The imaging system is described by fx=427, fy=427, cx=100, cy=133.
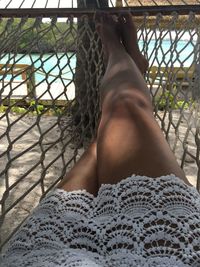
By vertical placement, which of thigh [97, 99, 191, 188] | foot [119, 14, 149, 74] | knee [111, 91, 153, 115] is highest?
foot [119, 14, 149, 74]

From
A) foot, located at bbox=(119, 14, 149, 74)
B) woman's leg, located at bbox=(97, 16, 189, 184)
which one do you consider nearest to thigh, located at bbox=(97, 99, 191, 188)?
woman's leg, located at bbox=(97, 16, 189, 184)

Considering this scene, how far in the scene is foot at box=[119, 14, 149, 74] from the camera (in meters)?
1.13

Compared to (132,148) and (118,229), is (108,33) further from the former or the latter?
(118,229)

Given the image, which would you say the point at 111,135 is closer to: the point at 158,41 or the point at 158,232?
the point at 158,232

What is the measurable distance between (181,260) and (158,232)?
4cm

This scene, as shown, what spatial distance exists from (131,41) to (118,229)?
760 millimetres

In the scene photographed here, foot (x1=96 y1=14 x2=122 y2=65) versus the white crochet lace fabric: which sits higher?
foot (x1=96 y1=14 x2=122 y2=65)

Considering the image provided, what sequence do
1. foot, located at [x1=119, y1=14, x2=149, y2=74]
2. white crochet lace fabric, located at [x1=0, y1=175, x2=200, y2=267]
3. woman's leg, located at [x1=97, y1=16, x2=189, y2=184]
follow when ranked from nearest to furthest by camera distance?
white crochet lace fabric, located at [x1=0, y1=175, x2=200, y2=267] < woman's leg, located at [x1=97, y1=16, x2=189, y2=184] < foot, located at [x1=119, y1=14, x2=149, y2=74]

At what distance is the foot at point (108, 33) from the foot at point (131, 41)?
0.07 ft

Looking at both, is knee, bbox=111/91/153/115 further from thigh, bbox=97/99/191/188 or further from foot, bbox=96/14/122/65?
foot, bbox=96/14/122/65

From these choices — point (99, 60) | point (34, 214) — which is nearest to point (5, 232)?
point (99, 60)

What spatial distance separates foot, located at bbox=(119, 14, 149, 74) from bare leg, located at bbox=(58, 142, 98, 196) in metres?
0.49

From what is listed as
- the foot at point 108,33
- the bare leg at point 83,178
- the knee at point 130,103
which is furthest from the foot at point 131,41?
the bare leg at point 83,178

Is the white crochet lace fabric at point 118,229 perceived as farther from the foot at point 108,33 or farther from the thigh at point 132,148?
the foot at point 108,33
